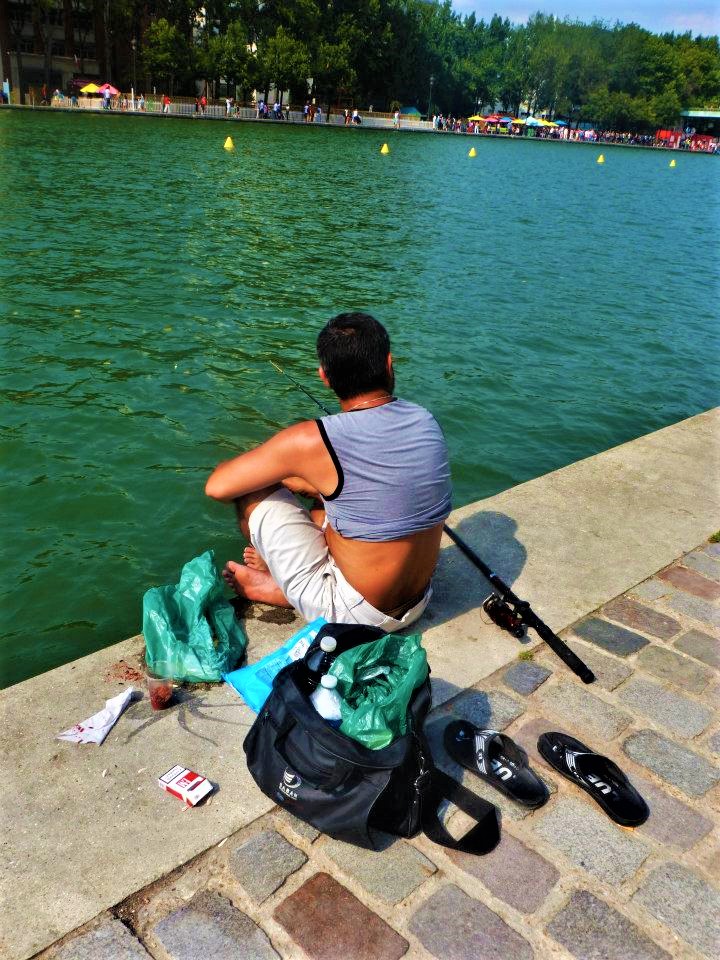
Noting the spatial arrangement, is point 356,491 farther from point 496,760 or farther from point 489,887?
point 489,887

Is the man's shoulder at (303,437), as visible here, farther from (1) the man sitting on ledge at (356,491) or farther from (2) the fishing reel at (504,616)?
(2) the fishing reel at (504,616)

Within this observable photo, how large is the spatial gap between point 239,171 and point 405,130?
50461mm

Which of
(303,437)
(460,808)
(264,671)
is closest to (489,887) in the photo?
(460,808)

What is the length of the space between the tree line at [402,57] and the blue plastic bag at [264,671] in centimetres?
6278

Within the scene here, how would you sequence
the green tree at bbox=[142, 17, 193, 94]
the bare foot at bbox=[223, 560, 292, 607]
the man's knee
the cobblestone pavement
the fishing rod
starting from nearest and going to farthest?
1. the cobblestone pavement
2. the fishing rod
3. the man's knee
4. the bare foot at bbox=[223, 560, 292, 607]
5. the green tree at bbox=[142, 17, 193, 94]

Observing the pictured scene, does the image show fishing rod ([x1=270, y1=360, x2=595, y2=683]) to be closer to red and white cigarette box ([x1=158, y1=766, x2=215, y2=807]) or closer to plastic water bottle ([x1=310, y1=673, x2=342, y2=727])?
plastic water bottle ([x1=310, y1=673, x2=342, y2=727])

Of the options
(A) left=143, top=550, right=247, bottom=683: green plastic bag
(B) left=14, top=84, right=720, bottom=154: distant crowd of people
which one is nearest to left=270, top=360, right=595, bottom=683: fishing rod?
(A) left=143, top=550, right=247, bottom=683: green plastic bag

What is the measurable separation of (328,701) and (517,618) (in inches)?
57.1

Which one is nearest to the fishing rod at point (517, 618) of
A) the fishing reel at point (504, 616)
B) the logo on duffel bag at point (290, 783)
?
the fishing reel at point (504, 616)

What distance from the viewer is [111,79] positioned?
6688cm

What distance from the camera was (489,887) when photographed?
267 cm

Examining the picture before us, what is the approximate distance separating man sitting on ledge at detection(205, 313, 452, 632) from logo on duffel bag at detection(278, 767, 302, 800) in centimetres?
101

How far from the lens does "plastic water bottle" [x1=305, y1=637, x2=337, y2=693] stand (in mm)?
3000

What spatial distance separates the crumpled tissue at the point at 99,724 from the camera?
3.15 metres
